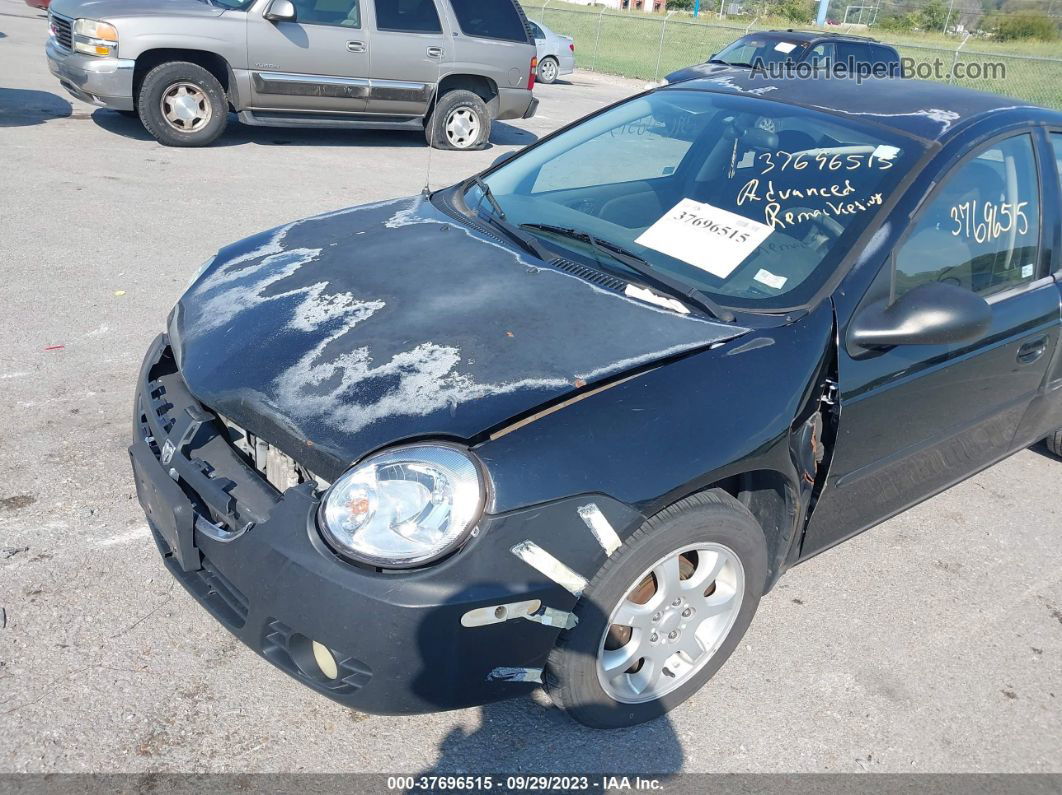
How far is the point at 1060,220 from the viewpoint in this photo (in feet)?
11.5

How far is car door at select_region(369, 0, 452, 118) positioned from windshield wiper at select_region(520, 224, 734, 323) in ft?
23.2

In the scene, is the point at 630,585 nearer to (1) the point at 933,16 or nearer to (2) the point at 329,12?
(2) the point at 329,12

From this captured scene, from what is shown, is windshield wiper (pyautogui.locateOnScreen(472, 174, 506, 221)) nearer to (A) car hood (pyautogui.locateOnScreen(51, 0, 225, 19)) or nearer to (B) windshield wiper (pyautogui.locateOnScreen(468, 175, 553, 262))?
(B) windshield wiper (pyautogui.locateOnScreen(468, 175, 553, 262))

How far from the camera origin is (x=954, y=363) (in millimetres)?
3041

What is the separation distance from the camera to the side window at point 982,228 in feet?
9.77

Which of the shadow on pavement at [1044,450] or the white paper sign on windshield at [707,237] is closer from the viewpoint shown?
the white paper sign on windshield at [707,237]

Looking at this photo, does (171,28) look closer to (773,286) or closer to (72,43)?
(72,43)

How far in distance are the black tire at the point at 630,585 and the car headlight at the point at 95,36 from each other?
26.5 feet

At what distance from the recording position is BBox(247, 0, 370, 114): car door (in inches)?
353

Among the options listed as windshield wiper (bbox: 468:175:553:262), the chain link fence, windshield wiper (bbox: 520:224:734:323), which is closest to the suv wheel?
the chain link fence

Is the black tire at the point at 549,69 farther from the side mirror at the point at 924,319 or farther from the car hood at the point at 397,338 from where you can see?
the side mirror at the point at 924,319

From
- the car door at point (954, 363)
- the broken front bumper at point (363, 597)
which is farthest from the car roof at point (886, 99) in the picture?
the broken front bumper at point (363, 597)

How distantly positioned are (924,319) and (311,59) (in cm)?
802

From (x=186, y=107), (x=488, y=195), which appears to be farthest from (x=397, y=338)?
(x=186, y=107)
